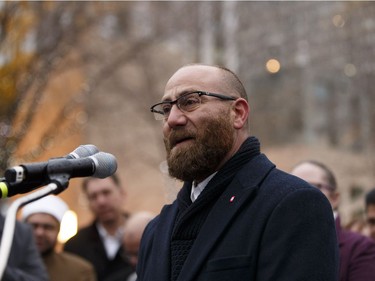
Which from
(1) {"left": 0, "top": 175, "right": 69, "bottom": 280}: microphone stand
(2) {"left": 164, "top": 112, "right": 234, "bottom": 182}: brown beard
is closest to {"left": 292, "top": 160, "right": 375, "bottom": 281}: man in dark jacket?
(2) {"left": 164, "top": 112, "right": 234, "bottom": 182}: brown beard

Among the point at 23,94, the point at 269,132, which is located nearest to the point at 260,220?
the point at 23,94

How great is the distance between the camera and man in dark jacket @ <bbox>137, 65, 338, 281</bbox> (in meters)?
3.56

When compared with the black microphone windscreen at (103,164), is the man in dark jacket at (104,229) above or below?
below

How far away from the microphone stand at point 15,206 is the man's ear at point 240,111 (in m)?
1.11

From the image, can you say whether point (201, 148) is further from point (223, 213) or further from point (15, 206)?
point (15, 206)

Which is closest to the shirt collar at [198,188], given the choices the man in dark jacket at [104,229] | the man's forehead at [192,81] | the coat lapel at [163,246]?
the coat lapel at [163,246]

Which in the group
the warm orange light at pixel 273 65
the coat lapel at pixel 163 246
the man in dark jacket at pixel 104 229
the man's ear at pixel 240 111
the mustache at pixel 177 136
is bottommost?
the man in dark jacket at pixel 104 229

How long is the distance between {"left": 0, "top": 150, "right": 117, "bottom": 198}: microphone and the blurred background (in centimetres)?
929

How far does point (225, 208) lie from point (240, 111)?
21.3 inches

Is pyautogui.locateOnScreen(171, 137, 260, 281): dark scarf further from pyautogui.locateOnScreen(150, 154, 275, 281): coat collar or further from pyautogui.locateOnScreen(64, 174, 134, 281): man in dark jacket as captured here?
pyautogui.locateOnScreen(64, 174, 134, 281): man in dark jacket

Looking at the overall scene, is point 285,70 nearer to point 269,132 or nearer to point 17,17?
point 269,132

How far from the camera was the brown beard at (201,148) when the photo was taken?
396 centimetres

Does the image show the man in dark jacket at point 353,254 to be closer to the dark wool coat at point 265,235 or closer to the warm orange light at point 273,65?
the dark wool coat at point 265,235

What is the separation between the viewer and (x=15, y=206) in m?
3.15
